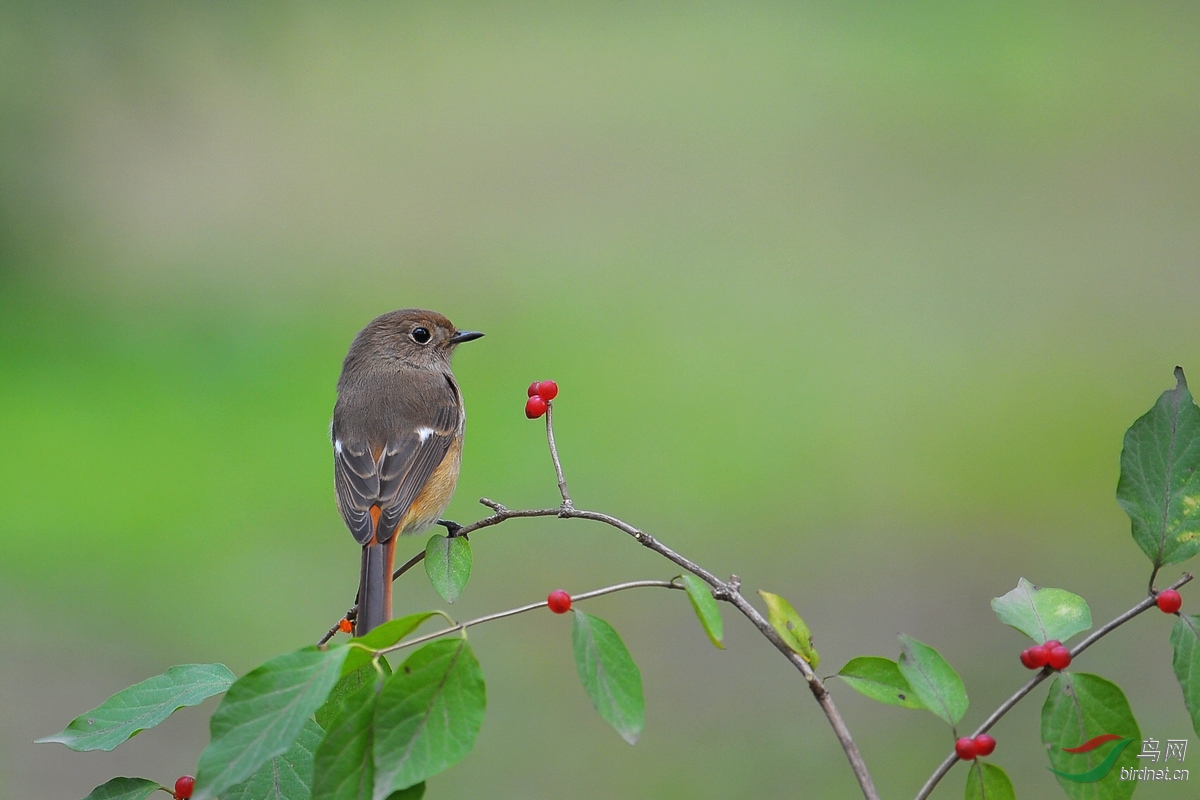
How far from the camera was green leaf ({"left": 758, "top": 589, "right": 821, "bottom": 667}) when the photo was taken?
→ 122cm

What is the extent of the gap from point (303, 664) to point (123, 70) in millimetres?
9056

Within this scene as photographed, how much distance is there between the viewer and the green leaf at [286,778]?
1191 millimetres

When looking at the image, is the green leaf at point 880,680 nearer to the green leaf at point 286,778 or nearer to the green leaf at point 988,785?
the green leaf at point 988,785

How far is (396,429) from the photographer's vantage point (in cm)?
341

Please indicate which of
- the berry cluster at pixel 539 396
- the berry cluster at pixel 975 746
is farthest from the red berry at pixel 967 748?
the berry cluster at pixel 539 396

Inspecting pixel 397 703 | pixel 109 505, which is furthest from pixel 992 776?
pixel 109 505

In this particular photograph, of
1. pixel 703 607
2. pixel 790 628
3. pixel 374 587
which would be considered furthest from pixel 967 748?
pixel 374 587

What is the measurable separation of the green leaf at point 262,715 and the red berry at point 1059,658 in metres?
0.75

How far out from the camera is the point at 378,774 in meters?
0.98

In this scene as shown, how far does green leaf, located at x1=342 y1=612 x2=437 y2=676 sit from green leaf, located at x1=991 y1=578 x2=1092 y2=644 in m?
0.66

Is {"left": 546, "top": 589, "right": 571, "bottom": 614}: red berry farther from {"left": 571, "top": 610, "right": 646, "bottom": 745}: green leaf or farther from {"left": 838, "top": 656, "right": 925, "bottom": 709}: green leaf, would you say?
{"left": 838, "top": 656, "right": 925, "bottom": 709}: green leaf

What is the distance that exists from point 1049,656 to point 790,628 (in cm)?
28

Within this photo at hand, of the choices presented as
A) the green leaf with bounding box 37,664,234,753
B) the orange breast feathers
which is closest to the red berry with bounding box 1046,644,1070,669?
the green leaf with bounding box 37,664,234,753

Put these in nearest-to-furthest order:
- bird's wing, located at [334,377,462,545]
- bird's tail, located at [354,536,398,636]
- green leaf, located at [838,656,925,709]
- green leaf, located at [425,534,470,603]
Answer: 1. green leaf, located at [838,656,925,709]
2. green leaf, located at [425,534,470,603]
3. bird's tail, located at [354,536,398,636]
4. bird's wing, located at [334,377,462,545]
